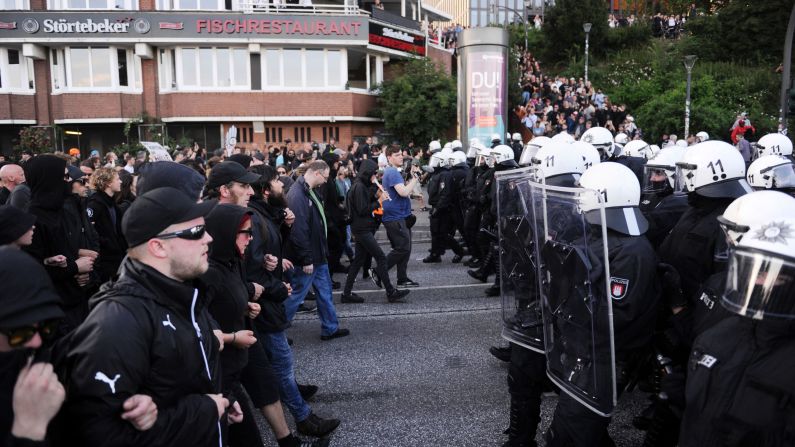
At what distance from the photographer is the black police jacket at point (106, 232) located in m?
6.14

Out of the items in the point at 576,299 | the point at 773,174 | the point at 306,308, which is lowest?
the point at 306,308

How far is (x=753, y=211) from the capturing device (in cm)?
276

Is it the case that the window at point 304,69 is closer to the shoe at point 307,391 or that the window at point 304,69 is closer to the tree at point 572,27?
the tree at point 572,27

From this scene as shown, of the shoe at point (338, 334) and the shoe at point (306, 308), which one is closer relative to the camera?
the shoe at point (338, 334)

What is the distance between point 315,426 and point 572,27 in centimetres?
3868

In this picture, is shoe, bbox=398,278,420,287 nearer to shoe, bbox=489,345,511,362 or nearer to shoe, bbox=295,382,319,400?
shoe, bbox=489,345,511,362

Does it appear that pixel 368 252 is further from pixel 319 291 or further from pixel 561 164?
pixel 561 164

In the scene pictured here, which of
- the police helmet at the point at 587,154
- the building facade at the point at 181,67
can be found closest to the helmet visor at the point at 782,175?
the police helmet at the point at 587,154

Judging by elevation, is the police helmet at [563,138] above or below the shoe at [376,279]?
above

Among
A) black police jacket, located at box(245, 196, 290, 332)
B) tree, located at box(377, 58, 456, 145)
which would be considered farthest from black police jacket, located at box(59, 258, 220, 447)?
tree, located at box(377, 58, 456, 145)

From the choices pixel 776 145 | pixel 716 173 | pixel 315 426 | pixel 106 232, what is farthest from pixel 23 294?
pixel 776 145

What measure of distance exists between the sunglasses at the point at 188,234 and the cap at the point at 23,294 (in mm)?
618

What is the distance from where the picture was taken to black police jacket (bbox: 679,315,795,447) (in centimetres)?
219

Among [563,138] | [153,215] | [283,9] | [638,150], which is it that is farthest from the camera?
[283,9]
